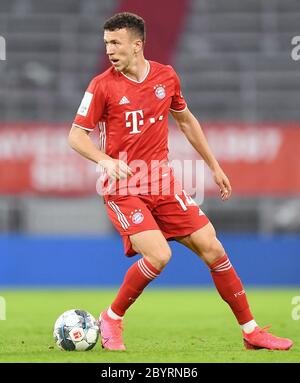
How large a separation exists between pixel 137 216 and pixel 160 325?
2544mm

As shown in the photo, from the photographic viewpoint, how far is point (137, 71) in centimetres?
630

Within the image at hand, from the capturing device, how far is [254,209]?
591 inches

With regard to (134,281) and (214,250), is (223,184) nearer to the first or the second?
(214,250)

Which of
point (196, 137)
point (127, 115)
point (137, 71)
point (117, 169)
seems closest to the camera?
point (117, 169)

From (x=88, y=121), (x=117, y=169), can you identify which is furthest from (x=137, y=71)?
(x=117, y=169)

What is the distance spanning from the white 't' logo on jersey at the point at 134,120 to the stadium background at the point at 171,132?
303 inches

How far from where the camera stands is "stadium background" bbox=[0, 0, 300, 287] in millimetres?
13969

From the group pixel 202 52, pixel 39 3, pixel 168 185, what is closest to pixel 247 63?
pixel 202 52

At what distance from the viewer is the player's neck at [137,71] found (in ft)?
20.5

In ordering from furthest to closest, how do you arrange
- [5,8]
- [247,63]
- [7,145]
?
[5,8], [247,63], [7,145]

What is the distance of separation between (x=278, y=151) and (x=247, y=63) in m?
2.57

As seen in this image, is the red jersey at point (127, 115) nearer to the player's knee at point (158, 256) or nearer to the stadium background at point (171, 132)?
the player's knee at point (158, 256)
